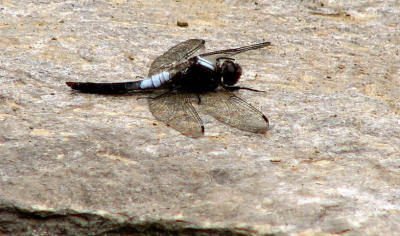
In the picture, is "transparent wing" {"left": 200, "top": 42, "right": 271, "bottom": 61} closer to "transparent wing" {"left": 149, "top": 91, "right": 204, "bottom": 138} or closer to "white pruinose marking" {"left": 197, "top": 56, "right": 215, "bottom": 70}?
"white pruinose marking" {"left": 197, "top": 56, "right": 215, "bottom": 70}

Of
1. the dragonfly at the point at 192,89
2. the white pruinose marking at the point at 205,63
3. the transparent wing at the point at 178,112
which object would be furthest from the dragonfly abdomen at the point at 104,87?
the white pruinose marking at the point at 205,63

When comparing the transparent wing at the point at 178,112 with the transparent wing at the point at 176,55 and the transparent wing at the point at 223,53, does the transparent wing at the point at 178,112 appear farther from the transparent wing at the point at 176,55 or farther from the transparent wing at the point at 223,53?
the transparent wing at the point at 223,53

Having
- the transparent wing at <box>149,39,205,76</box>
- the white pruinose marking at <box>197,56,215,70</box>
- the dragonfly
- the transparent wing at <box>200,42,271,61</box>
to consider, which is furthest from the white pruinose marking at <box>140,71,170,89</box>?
the transparent wing at <box>200,42,271,61</box>

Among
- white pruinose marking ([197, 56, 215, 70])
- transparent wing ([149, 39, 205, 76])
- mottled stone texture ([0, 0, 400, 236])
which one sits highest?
white pruinose marking ([197, 56, 215, 70])

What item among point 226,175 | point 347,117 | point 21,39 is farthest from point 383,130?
point 21,39

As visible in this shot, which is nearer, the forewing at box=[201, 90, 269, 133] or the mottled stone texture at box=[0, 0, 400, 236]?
the mottled stone texture at box=[0, 0, 400, 236]

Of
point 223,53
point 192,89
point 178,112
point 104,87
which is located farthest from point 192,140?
point 223,53
